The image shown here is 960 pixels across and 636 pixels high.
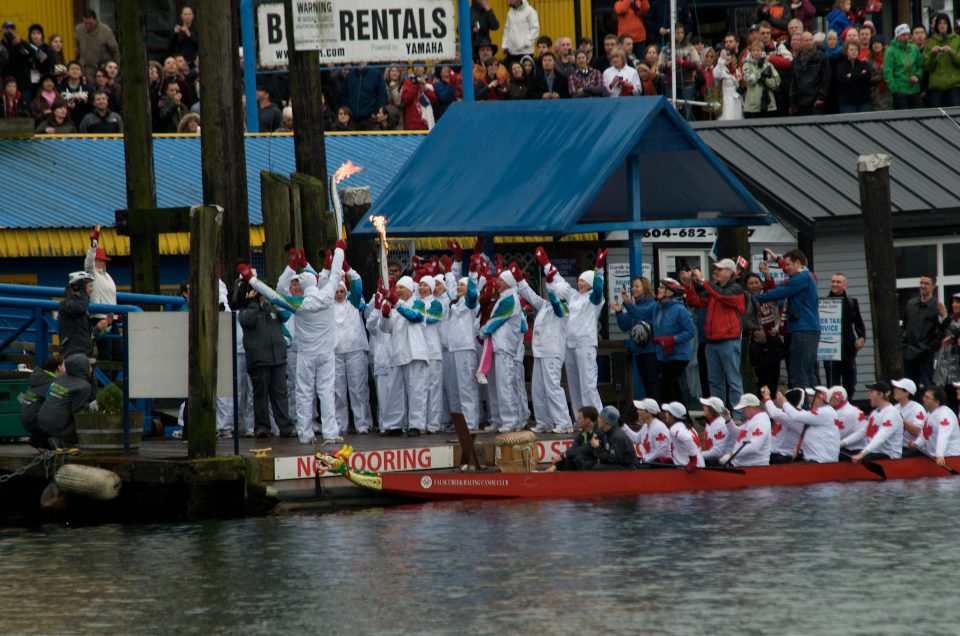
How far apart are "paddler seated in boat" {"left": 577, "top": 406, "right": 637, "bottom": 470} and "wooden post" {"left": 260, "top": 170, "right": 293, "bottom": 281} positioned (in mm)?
4531

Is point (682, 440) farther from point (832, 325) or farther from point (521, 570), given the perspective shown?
point (521, 570)

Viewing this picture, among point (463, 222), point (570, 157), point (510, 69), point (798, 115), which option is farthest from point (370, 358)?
point (798, 115)

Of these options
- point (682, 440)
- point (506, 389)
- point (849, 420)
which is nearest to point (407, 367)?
point (506, 389)

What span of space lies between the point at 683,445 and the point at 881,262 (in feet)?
14.3

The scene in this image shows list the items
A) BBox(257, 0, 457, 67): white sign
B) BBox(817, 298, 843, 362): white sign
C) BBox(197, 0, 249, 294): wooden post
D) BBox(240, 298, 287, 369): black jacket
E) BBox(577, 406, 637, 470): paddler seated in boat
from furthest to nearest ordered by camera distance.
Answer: BBox(257, 0, 457, 67): white sign
BBox(817, 298, 843, 362): white sign
BBox(240, 298, 287, 369): black jacket
BBox(197, 0, 249, 294): wooden post
BBox(577, 406, 637, 470): paddler seated in boat

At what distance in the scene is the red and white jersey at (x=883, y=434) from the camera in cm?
2245

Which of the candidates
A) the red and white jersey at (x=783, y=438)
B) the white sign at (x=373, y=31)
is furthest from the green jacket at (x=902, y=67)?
the red and white jersey at (x=783, y=438)

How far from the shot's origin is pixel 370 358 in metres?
24.4

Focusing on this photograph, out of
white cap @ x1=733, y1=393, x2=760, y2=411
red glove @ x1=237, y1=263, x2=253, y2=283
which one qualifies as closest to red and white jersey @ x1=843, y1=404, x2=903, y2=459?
white cap @ x1=733, y1=393, x2=760, y2=411

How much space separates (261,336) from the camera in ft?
73.6

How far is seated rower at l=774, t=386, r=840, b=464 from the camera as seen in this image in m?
22.2

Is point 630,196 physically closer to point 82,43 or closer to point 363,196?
point 363,196

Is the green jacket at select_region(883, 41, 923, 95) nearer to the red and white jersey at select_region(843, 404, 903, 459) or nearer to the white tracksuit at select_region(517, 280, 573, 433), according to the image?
the red and white jersey at select_region(843, 404, 903, 459)

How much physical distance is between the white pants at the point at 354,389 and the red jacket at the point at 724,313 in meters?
4.26
